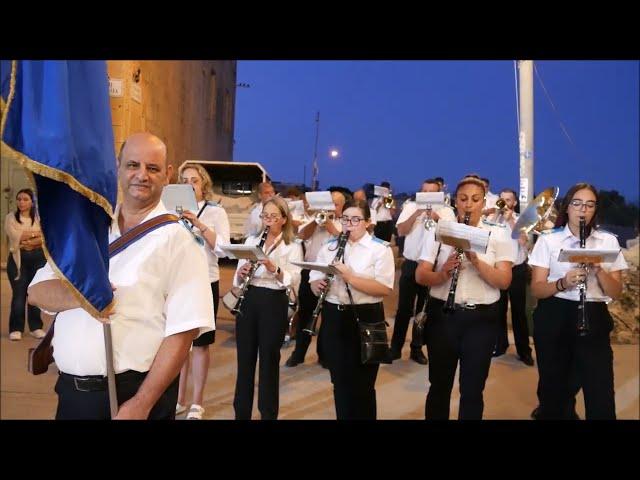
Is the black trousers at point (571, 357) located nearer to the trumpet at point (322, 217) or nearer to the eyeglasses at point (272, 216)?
the eyeglasses at point (272, 216)

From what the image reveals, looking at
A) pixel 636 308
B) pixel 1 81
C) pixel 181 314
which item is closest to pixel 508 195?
pixel 636 308

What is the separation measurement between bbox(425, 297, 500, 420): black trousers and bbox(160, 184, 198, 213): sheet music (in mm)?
1788

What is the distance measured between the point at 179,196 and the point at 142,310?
2.00 metres

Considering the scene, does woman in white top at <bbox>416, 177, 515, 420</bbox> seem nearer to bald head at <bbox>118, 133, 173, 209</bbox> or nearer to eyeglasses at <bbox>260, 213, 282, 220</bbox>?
eyeglasses at <bbox>260, 213, 282, 220</bbox>

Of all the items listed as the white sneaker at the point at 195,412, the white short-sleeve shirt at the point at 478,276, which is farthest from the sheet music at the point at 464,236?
the white sneaker at the point at 195,412

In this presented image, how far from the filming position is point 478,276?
384 centimetres

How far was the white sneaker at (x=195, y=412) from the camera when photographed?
4484mm

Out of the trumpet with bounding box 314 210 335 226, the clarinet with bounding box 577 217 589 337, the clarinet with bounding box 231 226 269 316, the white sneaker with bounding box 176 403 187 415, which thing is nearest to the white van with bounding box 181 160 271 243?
the trumpet with bounding box 314 210 335 226

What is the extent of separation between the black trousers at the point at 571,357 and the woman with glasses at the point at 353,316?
1.06m

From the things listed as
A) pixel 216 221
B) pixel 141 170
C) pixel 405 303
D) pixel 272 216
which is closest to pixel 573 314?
pixel 272 216

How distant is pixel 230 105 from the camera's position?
26672mm

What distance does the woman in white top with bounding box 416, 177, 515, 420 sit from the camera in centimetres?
372

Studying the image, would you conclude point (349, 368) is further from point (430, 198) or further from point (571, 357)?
point (430, 198)

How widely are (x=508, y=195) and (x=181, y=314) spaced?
5.46m
